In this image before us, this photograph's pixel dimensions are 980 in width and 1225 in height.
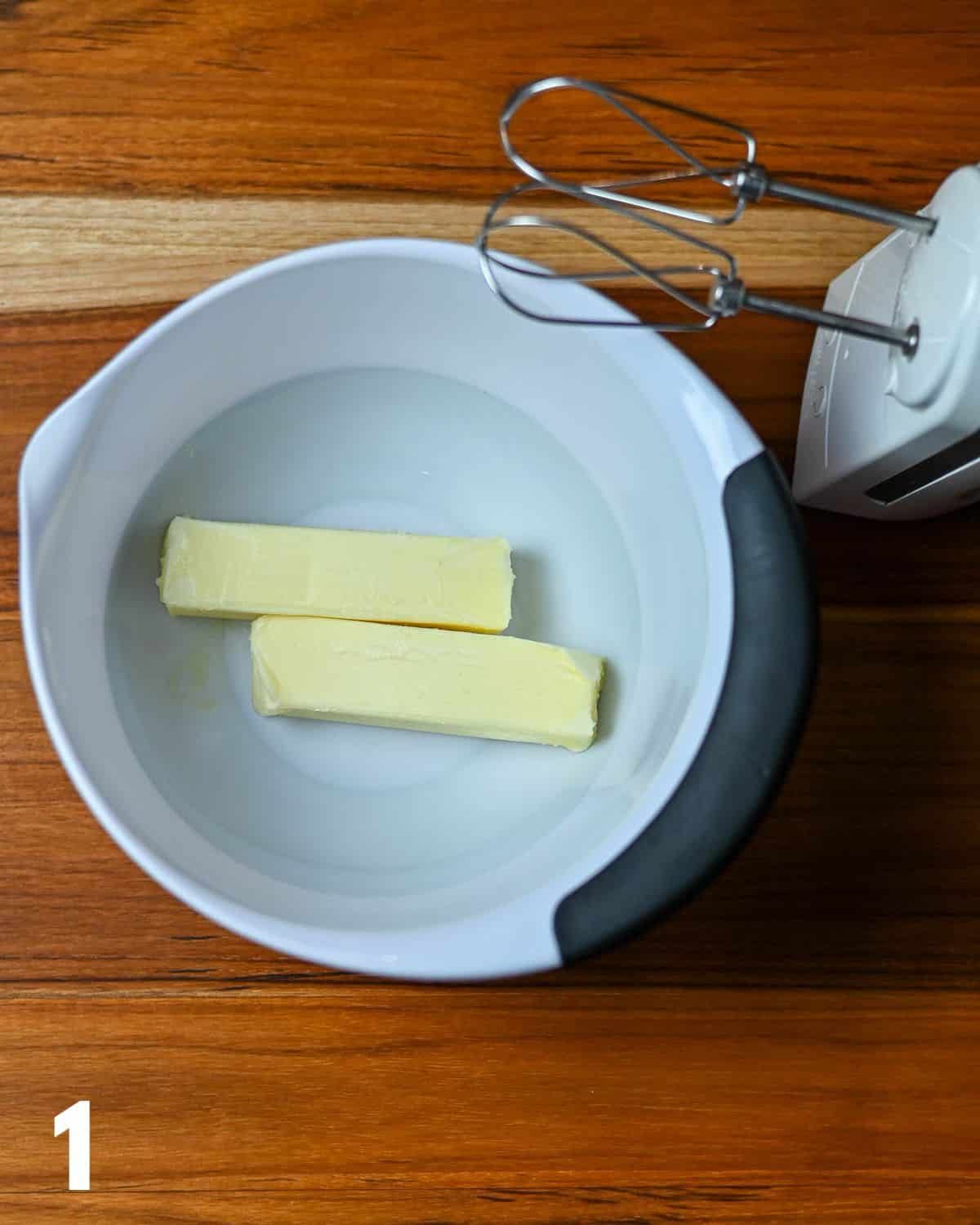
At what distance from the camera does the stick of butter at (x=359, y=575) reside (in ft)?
1.88

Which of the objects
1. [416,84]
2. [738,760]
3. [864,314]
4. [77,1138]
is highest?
[416,84]

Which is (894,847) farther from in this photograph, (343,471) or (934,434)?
(343,471)

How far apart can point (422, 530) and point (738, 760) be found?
0.81ft

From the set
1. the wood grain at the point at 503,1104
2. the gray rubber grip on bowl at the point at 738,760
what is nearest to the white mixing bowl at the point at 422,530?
the gray rubber grip on bowl at the point at 738,760

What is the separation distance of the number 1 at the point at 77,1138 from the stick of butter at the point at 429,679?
24 cm

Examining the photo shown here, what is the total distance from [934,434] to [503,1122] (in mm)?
411

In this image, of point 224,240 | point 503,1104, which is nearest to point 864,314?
point 224,240

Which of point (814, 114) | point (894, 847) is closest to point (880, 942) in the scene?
point (894, 847)

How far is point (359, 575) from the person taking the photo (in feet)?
1.90

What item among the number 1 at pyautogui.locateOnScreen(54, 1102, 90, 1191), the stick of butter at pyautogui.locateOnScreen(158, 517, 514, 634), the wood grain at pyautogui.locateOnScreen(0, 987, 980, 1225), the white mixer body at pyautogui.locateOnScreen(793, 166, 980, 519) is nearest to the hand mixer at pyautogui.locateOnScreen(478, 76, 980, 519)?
the white mixer body at pyautogui.locateOnScreen(793, 166, 980, 519)

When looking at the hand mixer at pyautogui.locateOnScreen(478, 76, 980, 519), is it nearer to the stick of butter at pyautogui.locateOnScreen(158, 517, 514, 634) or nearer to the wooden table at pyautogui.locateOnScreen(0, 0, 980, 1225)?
the wooden table at pyautogui.locateOnScreen(0, 0, 980, 1225)

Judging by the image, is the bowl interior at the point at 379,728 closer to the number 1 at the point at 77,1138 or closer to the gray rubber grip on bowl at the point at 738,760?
the gray rubber grip on bowl at the point at 738,760

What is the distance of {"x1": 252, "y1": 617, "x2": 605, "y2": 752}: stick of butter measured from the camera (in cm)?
55

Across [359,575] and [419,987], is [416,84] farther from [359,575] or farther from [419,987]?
[419,987]
